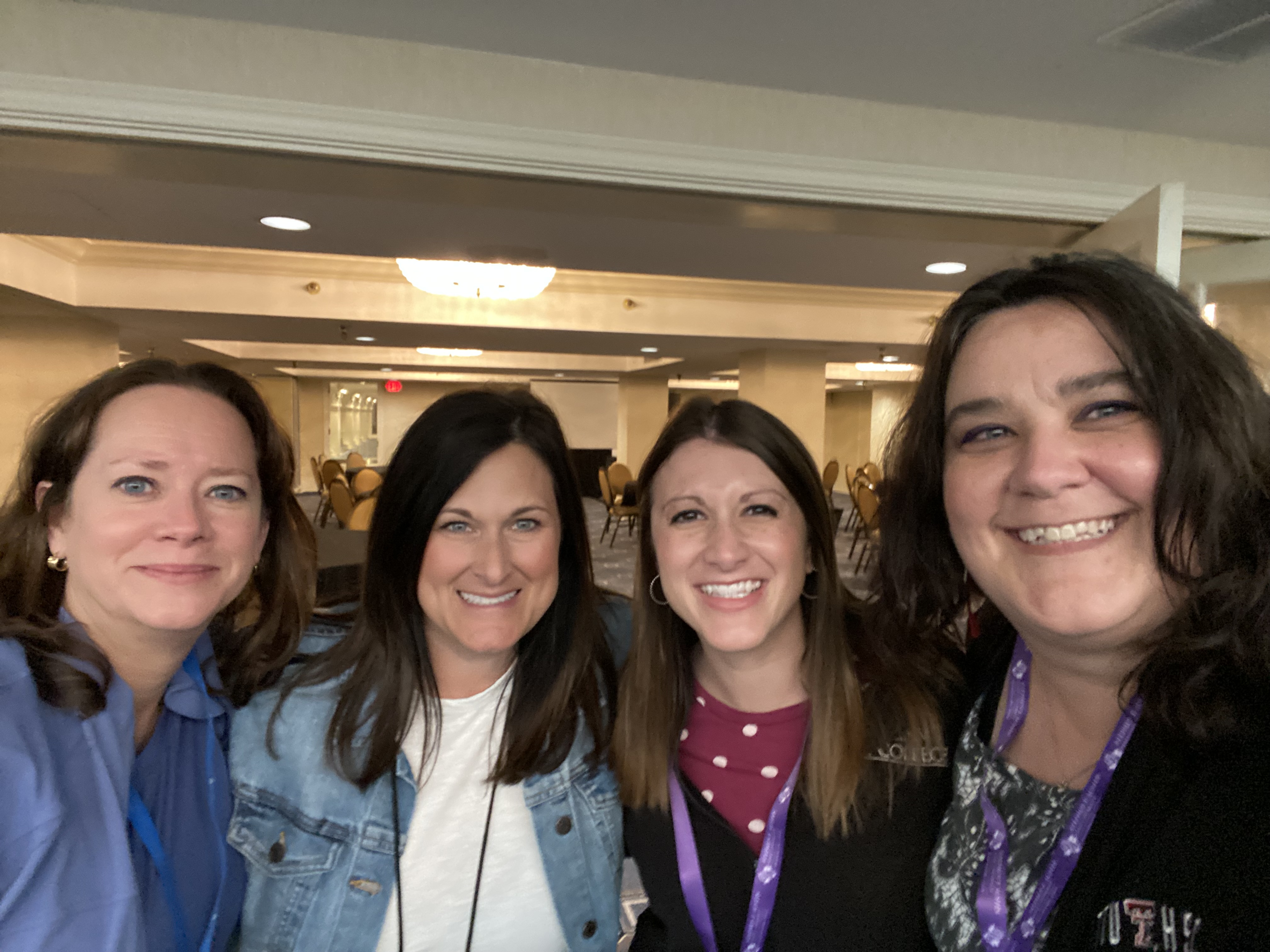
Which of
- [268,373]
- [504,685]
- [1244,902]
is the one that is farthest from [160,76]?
[268,373]

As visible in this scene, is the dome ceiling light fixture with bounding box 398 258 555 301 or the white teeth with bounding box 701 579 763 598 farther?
the dome ceiling light fixture with bounding box 398 258 555 301

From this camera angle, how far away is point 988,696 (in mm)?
1206

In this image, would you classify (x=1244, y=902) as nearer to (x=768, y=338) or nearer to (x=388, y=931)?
(x=388, y=931)

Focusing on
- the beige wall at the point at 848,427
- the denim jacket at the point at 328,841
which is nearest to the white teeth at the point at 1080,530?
the denim jacket at the point at 328,841

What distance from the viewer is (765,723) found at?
4.28ft

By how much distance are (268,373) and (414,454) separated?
12.7m

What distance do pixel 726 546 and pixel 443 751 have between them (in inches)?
25.8

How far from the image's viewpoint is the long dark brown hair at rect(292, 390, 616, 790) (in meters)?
1.29

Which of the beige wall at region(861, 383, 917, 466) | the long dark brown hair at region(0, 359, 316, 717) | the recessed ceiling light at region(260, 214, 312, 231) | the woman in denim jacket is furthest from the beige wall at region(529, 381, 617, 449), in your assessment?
the woman in denim jacket

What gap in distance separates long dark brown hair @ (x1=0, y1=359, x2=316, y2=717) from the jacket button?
0.26m

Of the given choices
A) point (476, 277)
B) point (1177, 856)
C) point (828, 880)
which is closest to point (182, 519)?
point (828, 880)

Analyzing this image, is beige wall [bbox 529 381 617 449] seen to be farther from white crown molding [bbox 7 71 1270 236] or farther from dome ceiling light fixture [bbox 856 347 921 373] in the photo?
white crown molding [bbox 7 71 1270 236]

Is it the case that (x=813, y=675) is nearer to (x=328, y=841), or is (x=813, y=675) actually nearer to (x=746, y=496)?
(x=746, y=496)

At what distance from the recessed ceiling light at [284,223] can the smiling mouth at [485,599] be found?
244 centimetres
